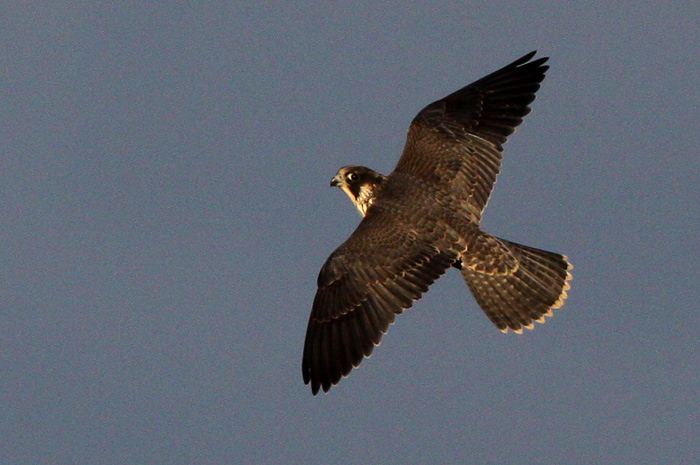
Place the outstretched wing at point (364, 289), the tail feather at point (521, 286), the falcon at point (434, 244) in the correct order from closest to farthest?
the outstretched wing at point (364, 289) → the falcon at point (434, 244) → the tail feather at point (521, 286)

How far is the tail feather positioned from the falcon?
1 cm

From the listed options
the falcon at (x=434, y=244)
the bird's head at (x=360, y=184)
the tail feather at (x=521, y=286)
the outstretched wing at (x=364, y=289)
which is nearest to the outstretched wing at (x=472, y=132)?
the falcon at (x=434, y=244)

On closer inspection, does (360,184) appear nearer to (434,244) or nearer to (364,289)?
(434,244)

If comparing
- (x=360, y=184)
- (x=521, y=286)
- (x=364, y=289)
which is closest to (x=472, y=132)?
(x=360, y=184)

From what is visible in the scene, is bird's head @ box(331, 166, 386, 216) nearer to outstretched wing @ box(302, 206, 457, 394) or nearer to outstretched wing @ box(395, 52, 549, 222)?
outstretched wing @ box(395, 52, 549, 222)

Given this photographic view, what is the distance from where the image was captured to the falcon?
45.6 feet

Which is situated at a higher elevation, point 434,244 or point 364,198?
point 364,198

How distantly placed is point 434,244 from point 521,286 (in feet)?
3.77

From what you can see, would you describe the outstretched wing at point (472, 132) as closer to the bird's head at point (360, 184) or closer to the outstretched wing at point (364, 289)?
the bird's head at point (360, 184)

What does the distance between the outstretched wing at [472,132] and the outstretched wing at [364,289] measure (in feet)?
3.69

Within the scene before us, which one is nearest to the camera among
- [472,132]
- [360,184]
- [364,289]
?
[364,289]

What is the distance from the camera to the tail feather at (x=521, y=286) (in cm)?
1461

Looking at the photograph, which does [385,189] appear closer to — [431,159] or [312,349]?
[431,159]

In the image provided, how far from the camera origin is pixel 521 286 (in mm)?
14758
